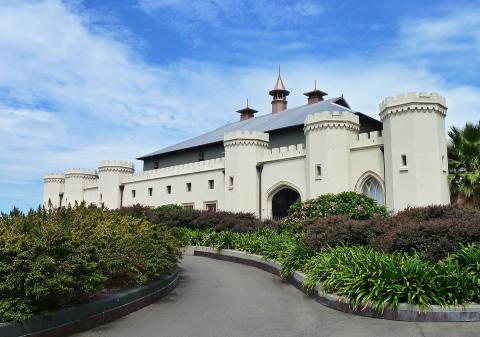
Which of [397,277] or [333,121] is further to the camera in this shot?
[333,121]

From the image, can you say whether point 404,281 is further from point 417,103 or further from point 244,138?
point 244,138

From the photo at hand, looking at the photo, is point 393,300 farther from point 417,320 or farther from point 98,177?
point 98,177

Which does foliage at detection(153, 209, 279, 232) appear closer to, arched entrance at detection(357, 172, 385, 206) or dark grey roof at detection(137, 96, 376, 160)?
arched entrance at detection(357, 172, 385, 206)

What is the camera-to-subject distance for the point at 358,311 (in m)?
7.38

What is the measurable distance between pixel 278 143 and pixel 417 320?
2497 cm

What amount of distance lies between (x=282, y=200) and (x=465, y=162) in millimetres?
11846

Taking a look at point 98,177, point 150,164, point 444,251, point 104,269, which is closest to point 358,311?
point 444,251

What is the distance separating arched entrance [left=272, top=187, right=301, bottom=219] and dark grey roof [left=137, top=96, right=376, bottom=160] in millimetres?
4401

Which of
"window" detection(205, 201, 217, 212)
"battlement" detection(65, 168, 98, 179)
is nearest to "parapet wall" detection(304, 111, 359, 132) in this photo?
"window" detection(205, 201, 217, 212)

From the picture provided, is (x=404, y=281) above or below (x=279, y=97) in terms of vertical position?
below

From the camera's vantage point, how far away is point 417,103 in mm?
21906

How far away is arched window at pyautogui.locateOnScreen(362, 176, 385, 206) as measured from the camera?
78.3 feet

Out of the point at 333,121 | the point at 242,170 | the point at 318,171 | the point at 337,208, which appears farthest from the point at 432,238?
the point at 242,170

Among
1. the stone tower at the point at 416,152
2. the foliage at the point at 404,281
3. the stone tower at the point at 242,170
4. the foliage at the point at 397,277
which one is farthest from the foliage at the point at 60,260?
the stone tower at the point at 242,170
